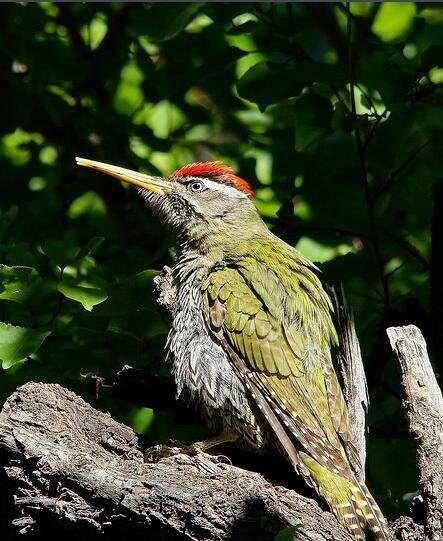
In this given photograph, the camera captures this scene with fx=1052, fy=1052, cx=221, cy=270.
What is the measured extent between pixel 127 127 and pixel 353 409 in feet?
10.5

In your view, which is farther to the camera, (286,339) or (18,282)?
(286,339)

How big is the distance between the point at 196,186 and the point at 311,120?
96 centimetres

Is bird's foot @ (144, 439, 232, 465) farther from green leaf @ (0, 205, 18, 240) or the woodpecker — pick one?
green leaf @ (0, 205, 18, 240)

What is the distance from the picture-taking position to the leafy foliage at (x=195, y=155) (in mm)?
5953

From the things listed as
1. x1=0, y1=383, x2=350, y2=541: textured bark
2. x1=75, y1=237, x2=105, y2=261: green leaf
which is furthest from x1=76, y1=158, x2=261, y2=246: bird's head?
x1=0, y1=383, x2=350, y2=541: textured bark

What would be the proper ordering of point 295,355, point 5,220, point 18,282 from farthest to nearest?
point 5,220 → point 295,355 → point 18,282

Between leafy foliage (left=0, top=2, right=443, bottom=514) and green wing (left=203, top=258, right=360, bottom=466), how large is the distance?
0.50 m

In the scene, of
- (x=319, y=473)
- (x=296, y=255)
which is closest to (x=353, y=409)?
(x=319, y=473)

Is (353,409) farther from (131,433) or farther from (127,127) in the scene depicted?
(127,127)

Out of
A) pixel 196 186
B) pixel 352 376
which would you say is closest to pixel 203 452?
pixel 352 376

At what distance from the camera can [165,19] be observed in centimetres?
673

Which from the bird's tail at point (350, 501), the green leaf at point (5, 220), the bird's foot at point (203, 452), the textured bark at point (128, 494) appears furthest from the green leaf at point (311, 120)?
the textured bark at point (128, 494)

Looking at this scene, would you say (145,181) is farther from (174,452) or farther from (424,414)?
(424,414)

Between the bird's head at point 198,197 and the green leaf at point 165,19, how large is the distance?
2.83 feet
